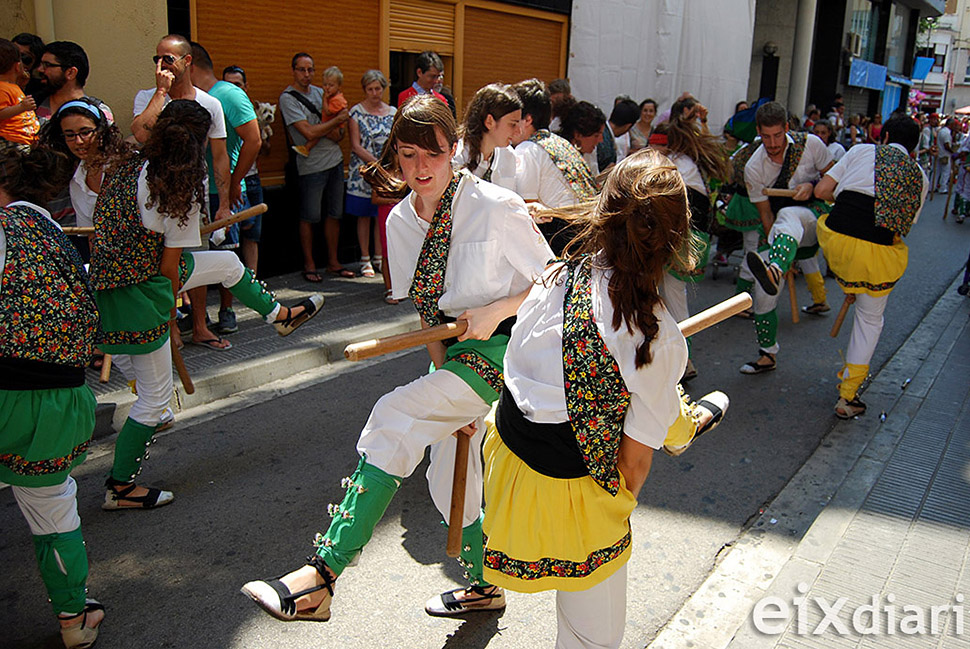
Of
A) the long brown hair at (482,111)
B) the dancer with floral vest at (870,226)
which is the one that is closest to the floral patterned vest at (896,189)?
the dancer with floral vest at (870,226)

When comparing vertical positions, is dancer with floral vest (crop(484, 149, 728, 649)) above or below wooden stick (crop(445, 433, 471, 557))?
above

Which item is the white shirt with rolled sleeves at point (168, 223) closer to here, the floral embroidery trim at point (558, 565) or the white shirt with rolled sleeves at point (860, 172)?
the floral embroidery trim at point (558, 565)

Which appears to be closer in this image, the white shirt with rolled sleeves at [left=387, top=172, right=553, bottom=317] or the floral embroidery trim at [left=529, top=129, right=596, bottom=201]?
the white shirt with rolled sleeves at [left=387, top=172, right=553, bottom=317]

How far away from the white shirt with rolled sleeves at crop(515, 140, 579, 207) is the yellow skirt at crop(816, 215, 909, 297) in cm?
190

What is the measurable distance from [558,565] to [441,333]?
0.86m

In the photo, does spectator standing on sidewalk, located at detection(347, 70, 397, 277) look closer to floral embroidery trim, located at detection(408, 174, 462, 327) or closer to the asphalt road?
the asphalt road

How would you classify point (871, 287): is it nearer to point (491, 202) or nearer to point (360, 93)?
point (491, 202)

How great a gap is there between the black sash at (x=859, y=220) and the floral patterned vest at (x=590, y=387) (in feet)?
12.2

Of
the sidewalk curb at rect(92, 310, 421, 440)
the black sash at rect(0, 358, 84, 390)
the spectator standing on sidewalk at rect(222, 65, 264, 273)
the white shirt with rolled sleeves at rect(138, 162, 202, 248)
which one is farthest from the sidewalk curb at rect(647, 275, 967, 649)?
the spectator standing on sidewalk at rect(222, 65, 264, 273)

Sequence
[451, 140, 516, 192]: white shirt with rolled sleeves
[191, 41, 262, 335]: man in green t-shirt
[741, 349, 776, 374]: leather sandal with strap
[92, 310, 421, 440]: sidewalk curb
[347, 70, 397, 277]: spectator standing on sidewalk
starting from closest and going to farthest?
[451, 140, 516, 192]: white shirt with rolled sleeves < [92, 310, 421, 440]: sidewalk curb < [191, 41, 262, 335]: man in green t-shirt < [741, 349, 776, 374]: leather sandal with strap < [347, 70, 397, 277]: spectator standing on sidewalk

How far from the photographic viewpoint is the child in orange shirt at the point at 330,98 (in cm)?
777

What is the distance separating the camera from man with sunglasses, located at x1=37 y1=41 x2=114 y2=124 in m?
5.27

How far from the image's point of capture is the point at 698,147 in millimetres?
5730

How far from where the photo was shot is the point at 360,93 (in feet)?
29.4
